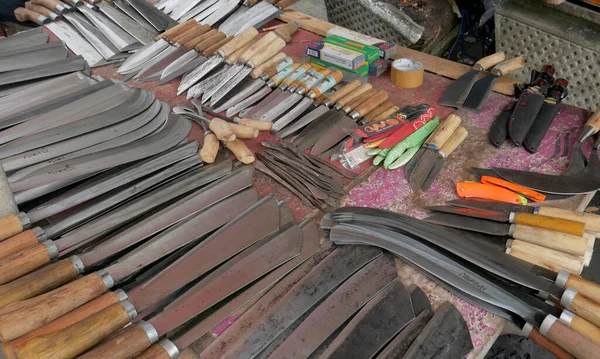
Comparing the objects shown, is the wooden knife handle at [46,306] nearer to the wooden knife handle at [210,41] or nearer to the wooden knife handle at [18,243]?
the wooden knife handle at [18,243]

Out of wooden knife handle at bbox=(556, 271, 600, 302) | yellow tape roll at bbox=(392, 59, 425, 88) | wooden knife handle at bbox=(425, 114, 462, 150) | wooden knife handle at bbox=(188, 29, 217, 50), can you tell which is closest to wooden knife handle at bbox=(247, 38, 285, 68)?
wooden knife handle at bbox=(188, 29, 217, 50)

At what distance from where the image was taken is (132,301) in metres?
1.64

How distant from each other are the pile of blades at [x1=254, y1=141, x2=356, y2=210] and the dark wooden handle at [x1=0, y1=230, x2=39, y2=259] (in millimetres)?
926

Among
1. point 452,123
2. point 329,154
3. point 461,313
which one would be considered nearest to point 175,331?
point 461,313

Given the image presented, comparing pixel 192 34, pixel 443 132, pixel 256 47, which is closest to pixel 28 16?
pixel 192 34

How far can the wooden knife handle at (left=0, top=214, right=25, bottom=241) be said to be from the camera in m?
1.79

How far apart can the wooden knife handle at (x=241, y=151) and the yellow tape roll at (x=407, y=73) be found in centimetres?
98

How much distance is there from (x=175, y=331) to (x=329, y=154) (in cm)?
107

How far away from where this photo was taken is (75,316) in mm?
1511

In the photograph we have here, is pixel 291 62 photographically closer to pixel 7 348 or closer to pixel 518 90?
pixel 518 90

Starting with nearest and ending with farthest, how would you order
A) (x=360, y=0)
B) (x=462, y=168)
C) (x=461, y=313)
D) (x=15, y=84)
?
(x=461, y=313)
(x=462, y=168)
(x=15, y=84)
(x=360, y=0)

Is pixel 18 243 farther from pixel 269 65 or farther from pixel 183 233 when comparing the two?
pixel 269 65

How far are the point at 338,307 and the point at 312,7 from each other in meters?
4.77

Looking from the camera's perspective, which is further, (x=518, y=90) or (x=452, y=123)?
(x=518, y=90)
